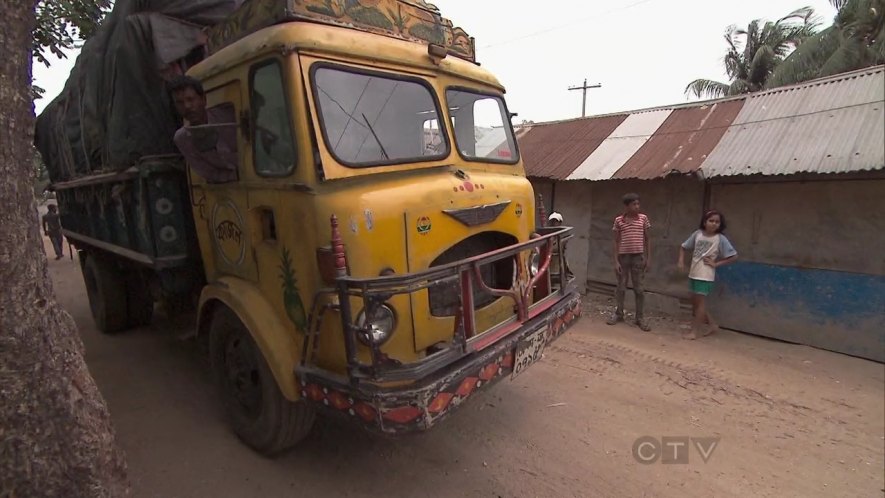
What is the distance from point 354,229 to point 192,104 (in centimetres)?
179

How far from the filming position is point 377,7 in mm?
2893

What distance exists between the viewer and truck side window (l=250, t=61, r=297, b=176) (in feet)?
8.07

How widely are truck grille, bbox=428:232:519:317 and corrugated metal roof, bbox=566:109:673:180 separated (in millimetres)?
3957

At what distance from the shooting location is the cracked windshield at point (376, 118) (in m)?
2.48

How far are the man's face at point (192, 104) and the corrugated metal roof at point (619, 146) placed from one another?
511cm

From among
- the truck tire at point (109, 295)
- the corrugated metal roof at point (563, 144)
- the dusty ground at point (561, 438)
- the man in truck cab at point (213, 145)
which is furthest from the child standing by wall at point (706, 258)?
the truck tire at point (109, 295)

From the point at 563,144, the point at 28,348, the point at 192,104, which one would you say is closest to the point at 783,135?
the point at 563,144

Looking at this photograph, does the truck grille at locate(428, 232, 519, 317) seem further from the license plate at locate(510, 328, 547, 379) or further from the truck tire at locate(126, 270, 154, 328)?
the truck tire at locate(126, 270, 154, 328)

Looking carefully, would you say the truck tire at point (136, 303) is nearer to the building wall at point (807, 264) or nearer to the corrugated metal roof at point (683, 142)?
the corrugated metal roof at point (683, 142)

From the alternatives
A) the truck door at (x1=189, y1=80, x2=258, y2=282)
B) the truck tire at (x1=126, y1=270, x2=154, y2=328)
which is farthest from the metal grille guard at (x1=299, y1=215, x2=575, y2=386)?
the truck tire at (x1=126, y1=270, x2=154, y2=328)

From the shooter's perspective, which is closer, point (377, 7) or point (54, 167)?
point (377, 7)

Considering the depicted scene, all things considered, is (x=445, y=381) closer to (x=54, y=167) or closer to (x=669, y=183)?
(x=669, y=183)

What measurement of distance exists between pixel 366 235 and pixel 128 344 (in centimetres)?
438

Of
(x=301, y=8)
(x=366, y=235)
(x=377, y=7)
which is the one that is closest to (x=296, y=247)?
(x=366, y=235)
